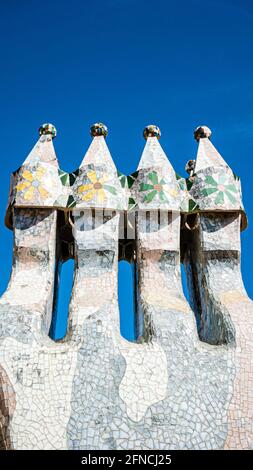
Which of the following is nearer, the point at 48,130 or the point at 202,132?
the point at 48,130

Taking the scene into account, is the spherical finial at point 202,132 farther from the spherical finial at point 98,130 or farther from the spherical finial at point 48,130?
the spherical finial at point 48,130

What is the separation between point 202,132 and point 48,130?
2664mm

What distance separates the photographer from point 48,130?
8.10m

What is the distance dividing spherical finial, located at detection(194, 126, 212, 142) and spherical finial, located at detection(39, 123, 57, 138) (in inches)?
97.2

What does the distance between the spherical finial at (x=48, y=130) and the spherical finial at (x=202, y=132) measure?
2.47m

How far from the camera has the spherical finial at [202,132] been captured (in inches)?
333

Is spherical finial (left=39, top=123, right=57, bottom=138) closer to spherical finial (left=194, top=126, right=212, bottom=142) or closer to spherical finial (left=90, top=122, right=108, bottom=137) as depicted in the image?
spherical finial (left=90, top=122, right=108, bottom=137)

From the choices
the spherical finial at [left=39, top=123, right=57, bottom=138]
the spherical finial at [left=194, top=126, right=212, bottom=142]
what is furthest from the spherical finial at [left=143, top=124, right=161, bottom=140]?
the spherical finial at [left=39, top=123, right=57, bottom=138]

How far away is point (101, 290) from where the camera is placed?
6.56 metres

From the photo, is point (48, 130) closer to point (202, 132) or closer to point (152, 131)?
point (152, 131)

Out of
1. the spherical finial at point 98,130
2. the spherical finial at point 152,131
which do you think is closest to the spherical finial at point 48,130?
the spherical finial at point 98,130

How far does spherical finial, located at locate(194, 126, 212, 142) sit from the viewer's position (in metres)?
8.45

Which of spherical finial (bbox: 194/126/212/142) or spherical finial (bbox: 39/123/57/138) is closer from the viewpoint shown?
spherical finial (bbox: 39/123/57/138)

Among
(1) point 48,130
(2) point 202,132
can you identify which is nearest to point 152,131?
(2) point 202,132
